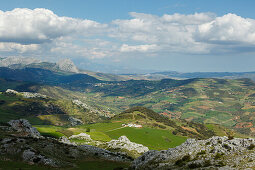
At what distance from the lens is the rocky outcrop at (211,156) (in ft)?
120

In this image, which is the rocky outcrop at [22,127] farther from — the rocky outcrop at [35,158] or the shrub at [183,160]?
the shrub at [183,160]

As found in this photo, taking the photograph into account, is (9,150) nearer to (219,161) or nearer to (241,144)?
(219,161)

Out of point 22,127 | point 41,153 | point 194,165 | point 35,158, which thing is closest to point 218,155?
point 194,165

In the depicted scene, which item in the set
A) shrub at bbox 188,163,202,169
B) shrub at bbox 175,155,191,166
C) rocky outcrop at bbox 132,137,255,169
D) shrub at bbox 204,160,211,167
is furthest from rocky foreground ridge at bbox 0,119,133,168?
shrub at bbox 204,160,211,167

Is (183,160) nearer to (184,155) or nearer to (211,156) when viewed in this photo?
(184,155)

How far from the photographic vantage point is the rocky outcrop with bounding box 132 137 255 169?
120 ft

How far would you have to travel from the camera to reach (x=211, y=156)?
41844mm

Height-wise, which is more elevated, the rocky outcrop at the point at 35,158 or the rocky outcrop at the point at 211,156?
the rocky outcrop at the point at 211,156

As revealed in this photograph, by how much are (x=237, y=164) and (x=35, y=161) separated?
4702 centimetres

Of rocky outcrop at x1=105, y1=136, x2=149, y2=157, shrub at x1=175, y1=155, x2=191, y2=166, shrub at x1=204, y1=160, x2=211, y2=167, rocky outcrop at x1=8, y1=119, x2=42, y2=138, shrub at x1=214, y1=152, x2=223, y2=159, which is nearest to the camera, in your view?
shrub at x1=204, y1=160, x2=211, y2=167

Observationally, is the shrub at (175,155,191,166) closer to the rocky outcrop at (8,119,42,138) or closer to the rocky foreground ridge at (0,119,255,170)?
the rocky foreground ridge at (0,119,255,170)

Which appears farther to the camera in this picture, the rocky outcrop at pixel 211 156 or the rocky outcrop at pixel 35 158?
the rocky outcrop at pixel 35 158

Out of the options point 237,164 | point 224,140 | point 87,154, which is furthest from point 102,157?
point 237,164

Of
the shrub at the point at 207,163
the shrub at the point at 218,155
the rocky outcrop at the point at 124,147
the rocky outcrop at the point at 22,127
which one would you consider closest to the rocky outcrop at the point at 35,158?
the rocky outcrop at the point at 22,127
